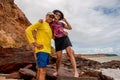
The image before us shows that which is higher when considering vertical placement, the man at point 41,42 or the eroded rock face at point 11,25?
the eroded rock face at point 11,25

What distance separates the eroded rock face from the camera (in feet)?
91.9

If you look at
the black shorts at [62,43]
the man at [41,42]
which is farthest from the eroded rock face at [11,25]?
the man at [41,42]

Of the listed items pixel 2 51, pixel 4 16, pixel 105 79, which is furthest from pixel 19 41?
pixel 105 79

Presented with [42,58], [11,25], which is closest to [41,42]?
[42,58]

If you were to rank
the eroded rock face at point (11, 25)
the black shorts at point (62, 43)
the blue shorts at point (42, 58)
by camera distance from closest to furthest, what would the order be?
the blue shorts at point (42, 58)
the black shorts at point (62, 43)
the eroded rock face at point (11, 25)

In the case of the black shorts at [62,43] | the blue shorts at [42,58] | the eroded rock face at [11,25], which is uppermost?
the eroded rock face at [11,25]

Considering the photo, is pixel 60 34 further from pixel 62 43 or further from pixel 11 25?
pixel 11 25

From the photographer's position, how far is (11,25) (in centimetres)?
3372

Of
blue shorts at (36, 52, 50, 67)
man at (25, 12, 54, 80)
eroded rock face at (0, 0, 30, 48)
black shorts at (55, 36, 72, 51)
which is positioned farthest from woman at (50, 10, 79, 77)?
eroded rock face at (0, 0, 30, 48)

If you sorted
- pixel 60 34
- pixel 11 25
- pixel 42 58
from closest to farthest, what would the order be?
pixel 42 58 < pixel 60 34 < pixel 11 25

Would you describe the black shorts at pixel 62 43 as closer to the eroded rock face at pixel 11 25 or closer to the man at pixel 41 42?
the man at pixel 41 42

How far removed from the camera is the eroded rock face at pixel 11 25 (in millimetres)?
28009

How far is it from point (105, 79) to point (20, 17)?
82.8 ft

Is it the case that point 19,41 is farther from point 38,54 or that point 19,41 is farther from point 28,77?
point 38,54
